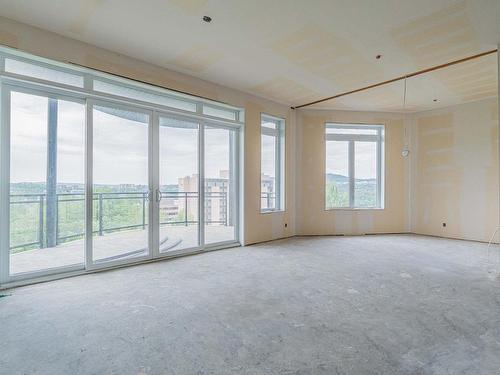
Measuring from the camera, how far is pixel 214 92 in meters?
4.81

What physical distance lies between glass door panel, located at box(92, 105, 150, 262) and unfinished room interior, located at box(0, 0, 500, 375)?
0.09 feet

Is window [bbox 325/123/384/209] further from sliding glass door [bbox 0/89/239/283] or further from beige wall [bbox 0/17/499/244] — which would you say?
sliding glass door [bbox 0/89/239/283]

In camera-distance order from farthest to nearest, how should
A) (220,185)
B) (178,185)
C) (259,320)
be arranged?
(220,185) → (178,185) → (259,320)

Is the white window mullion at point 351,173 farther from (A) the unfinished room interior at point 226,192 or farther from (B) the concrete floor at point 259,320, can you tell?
(B) the concrete floor at point 259,320

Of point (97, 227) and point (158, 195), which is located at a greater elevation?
point (158, 195)

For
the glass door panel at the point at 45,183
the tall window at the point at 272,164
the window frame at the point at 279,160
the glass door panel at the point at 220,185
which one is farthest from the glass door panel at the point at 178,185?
the window frame at the point at 279,160

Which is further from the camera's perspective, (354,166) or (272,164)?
(354,166)

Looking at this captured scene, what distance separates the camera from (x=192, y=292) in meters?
Result: 3.03

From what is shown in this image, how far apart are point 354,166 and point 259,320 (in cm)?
504

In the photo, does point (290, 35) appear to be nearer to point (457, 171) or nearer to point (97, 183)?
point (97, 183)

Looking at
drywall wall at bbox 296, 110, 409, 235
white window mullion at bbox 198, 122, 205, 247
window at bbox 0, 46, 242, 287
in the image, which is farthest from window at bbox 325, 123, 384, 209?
white window mullion at bbox 198, 122, 205, 247

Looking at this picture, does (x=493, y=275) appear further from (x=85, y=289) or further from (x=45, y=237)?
(x=45, y=237)

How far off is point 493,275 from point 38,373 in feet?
15.5

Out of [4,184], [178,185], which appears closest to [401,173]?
[178,185]
